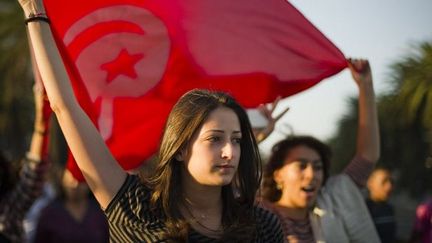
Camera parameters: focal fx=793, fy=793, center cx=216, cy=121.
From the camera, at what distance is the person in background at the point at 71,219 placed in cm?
634

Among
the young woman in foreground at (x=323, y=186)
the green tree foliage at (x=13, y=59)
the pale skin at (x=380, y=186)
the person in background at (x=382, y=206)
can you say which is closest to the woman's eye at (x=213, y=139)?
the young woman in foreground at (x=323, y=186)

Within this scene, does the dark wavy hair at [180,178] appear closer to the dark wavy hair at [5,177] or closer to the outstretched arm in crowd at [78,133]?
the outstretched arm in crowd at [78,133]

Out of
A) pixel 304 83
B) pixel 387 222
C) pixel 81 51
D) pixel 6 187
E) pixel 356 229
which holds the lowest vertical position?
pixel 387 222

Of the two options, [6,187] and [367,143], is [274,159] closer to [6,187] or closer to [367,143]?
[367,143]

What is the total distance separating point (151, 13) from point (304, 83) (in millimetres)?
884

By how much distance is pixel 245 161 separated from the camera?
2.75 metres

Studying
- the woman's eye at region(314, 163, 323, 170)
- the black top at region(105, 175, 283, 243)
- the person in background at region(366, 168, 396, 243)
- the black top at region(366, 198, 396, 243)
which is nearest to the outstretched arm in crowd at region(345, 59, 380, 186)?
the woman's eye at region(314, 163, 323, 170)

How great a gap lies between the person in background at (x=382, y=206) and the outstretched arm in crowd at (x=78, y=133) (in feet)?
13.9

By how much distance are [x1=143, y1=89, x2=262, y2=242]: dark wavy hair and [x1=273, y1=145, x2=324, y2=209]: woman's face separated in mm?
1278

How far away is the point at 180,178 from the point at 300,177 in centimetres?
147

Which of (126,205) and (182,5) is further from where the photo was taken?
(182,5)

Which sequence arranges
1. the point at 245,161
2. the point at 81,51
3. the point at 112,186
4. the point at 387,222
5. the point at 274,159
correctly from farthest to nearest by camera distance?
1. the point at 387,222
2. the point at 274,159
3. the point at 81,51
4. the point at 245,161
5. the point at 112,186

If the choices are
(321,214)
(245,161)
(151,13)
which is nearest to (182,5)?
(151,13)

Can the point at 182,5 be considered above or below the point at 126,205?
above
